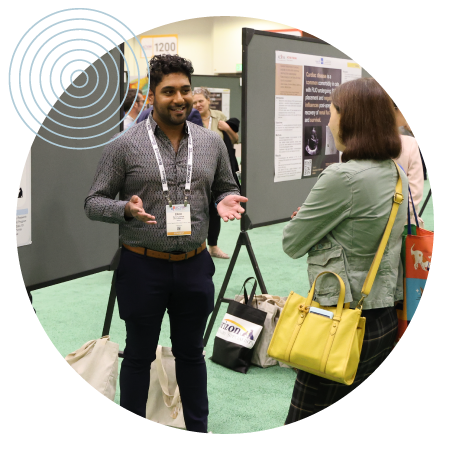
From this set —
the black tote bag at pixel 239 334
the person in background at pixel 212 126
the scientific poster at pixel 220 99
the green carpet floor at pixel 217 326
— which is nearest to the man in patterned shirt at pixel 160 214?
the green carpet floor at pixel 217 326

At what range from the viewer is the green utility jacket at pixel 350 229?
165 centimetres

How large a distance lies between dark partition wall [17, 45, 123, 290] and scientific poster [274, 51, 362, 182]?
3.81 feet

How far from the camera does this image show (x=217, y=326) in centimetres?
368

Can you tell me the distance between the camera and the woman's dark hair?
5.47 ft

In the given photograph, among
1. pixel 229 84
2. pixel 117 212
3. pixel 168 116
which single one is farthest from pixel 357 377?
pixel 229 84

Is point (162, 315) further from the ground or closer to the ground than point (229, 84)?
closer to the ground

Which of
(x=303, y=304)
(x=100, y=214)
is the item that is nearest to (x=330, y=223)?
(x=303, y=304)

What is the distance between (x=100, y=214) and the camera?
192cm

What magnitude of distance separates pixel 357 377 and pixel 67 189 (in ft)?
5.03

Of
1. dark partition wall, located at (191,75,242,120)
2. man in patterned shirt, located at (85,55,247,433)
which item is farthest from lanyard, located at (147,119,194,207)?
dark partition wall, located at (191,75,242,120)

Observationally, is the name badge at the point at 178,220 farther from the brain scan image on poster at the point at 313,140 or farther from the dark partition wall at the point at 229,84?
the dark partition wall at the point at 229,84

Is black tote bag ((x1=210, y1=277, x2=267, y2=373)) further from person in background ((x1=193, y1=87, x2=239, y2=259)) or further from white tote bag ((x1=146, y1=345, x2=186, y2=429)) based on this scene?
person in background ((x1=193, y1=87, x2=239, y2=259))

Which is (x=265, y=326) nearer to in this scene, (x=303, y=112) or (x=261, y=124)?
(x=261, y=124)

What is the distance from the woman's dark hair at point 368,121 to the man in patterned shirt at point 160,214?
1.79 feet
